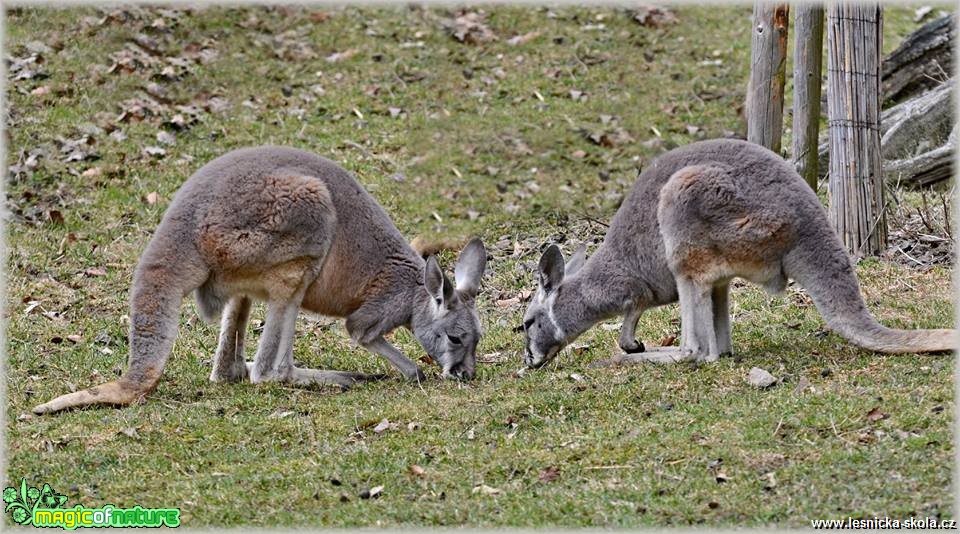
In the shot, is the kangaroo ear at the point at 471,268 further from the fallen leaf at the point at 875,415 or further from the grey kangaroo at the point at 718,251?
the fallen leaf at the point at 875,415

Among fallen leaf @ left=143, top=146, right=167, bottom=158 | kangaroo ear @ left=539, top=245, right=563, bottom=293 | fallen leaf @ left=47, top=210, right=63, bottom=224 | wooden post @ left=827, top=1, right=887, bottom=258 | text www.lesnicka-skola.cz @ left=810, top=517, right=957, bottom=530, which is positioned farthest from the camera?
fallen leaf @ left=143, top=146, right=167, bottom=158

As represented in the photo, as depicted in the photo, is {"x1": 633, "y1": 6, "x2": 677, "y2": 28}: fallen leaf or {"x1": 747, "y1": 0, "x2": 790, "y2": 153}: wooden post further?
{"x1": 633, "y1": 6, "x2": 677, "y2": 28}: fallen leaf

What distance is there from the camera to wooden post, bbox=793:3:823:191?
9.82 metres

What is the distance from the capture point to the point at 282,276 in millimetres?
7852

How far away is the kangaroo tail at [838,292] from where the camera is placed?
7.24m

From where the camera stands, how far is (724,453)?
6094 mm

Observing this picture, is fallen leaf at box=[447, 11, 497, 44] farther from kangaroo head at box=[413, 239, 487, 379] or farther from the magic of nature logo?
the magic of nature logo

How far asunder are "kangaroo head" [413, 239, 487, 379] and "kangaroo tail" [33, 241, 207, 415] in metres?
1.54

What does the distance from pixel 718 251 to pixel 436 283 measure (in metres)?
1.86

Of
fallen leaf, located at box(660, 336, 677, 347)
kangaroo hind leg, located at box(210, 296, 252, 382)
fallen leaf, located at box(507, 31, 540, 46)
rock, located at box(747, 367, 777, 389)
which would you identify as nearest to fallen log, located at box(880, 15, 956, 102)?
fallen leaf, located at box(507, 31, 540, 46)

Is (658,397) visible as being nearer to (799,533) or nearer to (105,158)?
(799,533)

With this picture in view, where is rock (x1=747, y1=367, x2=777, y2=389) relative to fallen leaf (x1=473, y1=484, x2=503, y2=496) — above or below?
above

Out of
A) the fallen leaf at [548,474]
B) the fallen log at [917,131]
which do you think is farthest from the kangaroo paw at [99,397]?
the fallen log at [917,131]

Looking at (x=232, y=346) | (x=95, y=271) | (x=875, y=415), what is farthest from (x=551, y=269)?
(x=95, y=271)
